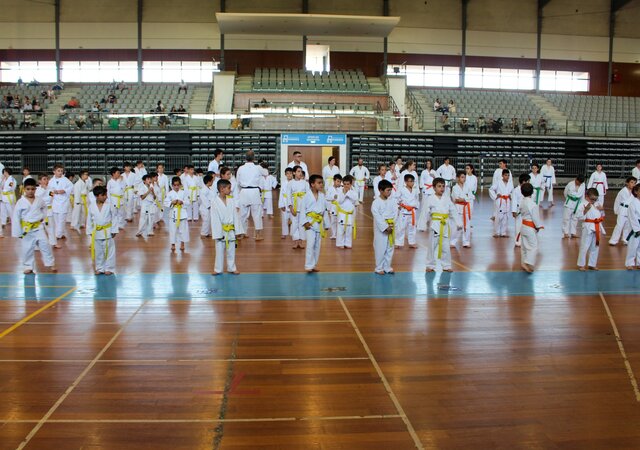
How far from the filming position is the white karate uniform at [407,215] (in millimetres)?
12383

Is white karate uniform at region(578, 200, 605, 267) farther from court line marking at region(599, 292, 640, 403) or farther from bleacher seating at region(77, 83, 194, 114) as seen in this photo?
bleacher seating at region(77, 83, 194, 114)

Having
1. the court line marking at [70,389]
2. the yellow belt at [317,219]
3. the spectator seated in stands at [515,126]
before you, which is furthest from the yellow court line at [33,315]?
the spectator seated in stands at [515,126]

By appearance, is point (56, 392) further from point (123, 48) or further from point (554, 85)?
point (554, 85)

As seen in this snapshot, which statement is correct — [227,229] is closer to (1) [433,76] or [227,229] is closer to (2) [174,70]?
(2) [174,70]

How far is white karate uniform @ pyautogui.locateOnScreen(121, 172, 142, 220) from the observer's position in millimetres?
15742

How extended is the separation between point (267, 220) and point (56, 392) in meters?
12.2

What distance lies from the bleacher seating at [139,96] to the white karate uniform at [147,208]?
15660mm

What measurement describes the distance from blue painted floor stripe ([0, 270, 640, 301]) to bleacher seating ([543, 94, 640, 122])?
24657mm

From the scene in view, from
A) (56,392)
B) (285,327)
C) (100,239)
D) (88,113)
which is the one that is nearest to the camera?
(56,392)

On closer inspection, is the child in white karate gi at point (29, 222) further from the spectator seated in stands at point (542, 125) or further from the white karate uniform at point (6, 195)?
the spectator seated in stands at point (542, 125)

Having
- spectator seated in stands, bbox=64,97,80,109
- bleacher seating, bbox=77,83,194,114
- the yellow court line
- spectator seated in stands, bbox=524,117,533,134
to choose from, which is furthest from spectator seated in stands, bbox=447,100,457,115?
the yellow court line

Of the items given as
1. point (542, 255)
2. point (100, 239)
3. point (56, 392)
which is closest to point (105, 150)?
point (100, 239)

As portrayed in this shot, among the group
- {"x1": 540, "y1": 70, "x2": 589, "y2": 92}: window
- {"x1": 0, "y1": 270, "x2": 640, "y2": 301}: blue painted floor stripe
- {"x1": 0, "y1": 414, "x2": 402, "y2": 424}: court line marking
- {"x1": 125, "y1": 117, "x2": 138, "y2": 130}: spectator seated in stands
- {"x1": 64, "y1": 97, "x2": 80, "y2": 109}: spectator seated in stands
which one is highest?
{"x1": 540, "y1": 70, "x2": 589, "y2": 92}: window

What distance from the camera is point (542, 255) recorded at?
11.5 metres
